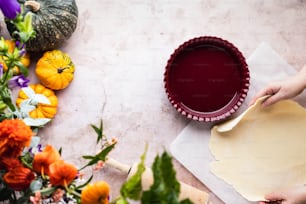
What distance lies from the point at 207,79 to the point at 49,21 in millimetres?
308

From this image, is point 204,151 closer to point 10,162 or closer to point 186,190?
point 186,190

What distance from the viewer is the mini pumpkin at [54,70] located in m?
1.04

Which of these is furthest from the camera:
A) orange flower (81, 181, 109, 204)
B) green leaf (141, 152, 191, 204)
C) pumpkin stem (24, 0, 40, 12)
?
pumpkin stem (24, 0, 40, 12)

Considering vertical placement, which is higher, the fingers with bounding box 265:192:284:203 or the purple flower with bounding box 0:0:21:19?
the purple flower with bounding box 0:0:21:19

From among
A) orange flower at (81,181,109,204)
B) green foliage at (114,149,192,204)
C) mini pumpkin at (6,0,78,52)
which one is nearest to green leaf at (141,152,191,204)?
green foliage at (114,149,192,204)

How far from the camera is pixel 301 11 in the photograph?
1.13 m

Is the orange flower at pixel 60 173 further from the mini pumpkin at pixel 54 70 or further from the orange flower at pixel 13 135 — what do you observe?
the mini pumpkin at pixel 54 70

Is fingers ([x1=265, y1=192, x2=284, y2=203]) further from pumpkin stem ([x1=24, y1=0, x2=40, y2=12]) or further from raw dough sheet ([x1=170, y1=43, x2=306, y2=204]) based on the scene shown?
pumpkin stem ([x1=24, y1=0, x2=40, y2=12])

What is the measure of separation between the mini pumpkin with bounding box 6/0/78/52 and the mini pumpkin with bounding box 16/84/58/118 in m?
Result: 0.07

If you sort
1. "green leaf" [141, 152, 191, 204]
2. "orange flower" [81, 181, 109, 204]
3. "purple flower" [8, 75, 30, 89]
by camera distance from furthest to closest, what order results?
"purple flower" [8, 75, 30, 89]
"orange flower" [81, 181, 109, 204]
"green leaf" [141, 152, 191, 204]

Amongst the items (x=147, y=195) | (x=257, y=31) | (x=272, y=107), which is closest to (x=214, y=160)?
(x=272, y=107)

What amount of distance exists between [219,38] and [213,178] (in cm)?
26

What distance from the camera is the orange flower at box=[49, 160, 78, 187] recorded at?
713mm

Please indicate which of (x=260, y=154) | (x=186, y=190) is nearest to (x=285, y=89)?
(x=260, y=154)
